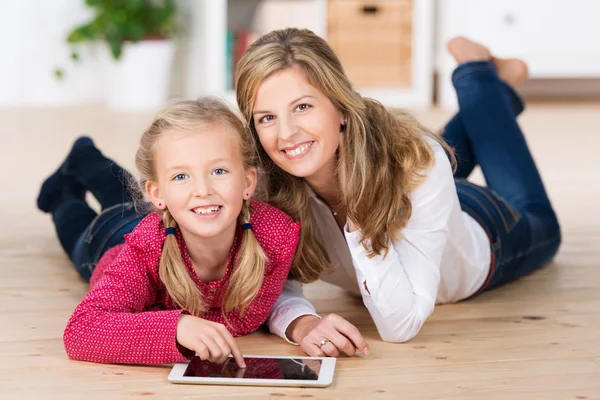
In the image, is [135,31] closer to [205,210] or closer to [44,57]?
[44,57]

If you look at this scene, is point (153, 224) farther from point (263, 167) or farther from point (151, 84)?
point (151, 84)

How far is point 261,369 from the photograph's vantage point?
126 cm

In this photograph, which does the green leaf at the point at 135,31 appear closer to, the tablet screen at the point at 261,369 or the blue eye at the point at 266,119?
the blue eye at the point at 266,119

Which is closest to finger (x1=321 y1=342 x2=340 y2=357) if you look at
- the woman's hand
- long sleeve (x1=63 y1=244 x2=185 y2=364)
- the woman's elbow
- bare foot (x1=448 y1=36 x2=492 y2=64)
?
the woman's hand

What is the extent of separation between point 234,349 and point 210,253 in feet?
0.60

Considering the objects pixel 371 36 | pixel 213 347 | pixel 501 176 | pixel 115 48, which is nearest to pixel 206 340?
pixel 213 347

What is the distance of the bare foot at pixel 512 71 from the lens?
2010 mm

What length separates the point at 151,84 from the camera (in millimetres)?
4066

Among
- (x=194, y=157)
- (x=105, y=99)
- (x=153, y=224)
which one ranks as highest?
(x=194, y=157)

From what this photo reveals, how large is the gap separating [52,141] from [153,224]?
2.09 meters

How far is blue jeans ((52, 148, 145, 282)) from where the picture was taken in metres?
1.67

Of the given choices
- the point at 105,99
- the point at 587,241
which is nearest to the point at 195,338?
the point at 587,241

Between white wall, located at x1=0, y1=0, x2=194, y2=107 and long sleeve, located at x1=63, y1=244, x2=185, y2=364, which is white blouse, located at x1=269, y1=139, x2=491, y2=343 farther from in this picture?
white wall, located at x1=0, y1=0, x2=194, y2=107

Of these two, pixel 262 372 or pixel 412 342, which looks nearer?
pixel 262 372
